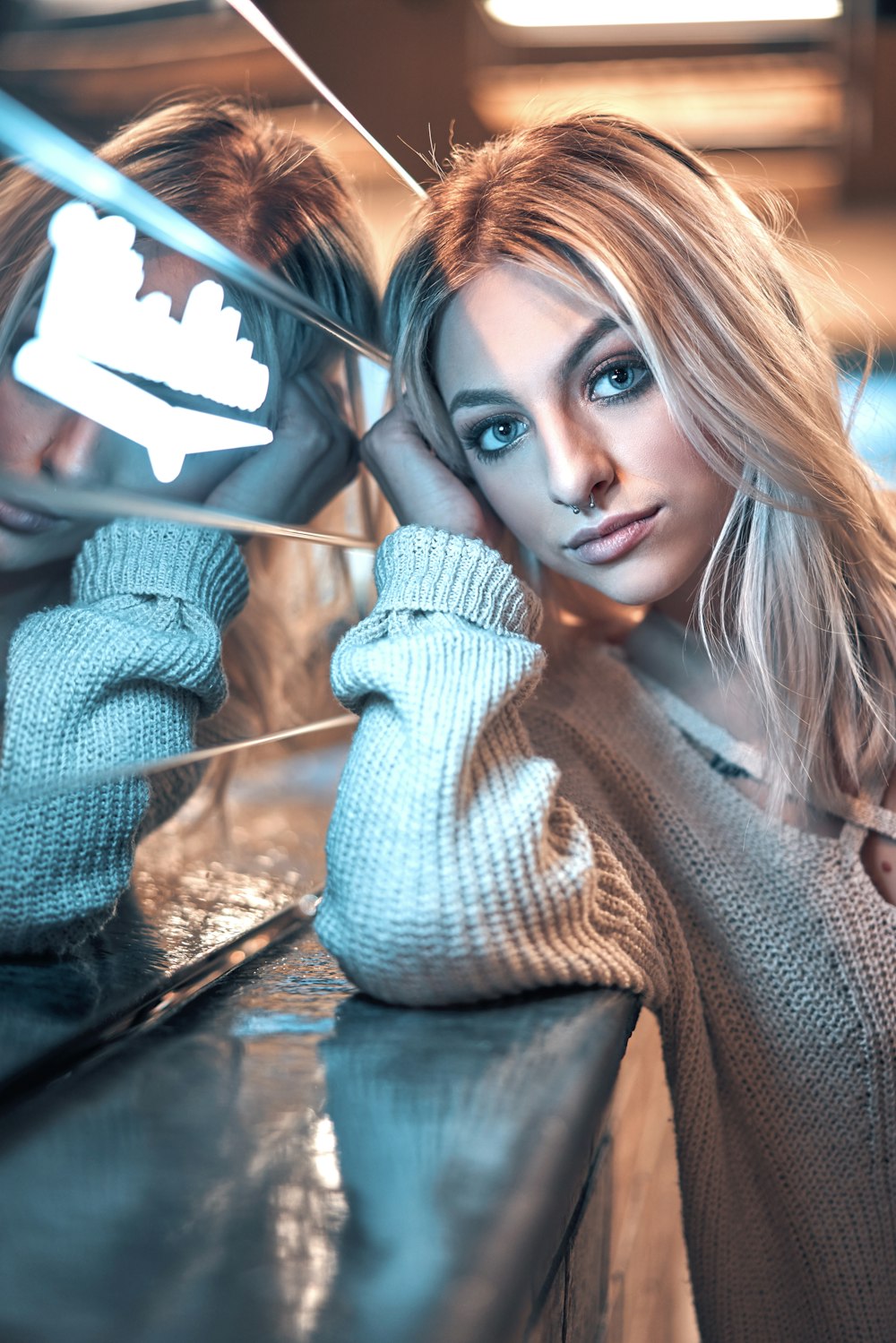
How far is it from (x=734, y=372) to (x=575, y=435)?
6.6 inches

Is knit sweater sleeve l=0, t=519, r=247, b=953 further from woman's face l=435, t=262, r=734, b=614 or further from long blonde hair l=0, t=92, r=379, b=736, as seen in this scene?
woman's face l=435, t=262, r=734, b=614

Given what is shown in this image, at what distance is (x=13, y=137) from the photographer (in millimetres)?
509

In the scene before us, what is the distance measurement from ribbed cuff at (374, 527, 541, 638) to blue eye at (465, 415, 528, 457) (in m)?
0.17

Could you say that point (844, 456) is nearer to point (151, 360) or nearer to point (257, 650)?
point (257, 650)

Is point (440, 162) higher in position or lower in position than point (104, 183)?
higher

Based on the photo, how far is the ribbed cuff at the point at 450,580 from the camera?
88 cm

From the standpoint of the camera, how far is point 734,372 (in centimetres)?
102

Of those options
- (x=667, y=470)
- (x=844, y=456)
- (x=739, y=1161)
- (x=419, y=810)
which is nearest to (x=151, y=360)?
(x=419, y=810)

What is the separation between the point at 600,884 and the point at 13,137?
63cm

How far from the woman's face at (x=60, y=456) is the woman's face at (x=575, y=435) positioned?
1.27 ft

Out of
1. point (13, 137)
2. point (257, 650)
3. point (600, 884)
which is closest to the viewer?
point (13, 137)

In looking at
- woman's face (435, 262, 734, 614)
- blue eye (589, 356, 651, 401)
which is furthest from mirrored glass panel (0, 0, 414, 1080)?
blue eye (589, 356, 651, 401)

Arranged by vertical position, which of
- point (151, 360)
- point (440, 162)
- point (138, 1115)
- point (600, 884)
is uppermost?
point (440, 162)

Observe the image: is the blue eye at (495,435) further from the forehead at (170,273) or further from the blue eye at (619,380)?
the forehead at (170,273)
